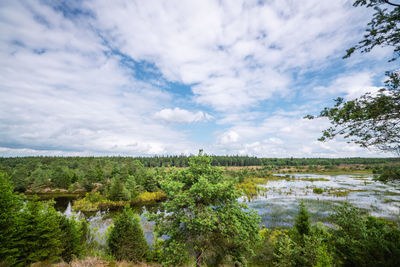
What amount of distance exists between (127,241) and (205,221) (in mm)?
9690

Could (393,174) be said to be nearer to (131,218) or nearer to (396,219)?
(131,218)

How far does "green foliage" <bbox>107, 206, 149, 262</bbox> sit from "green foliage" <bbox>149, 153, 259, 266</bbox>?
625 cm

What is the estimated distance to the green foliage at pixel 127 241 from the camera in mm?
13953

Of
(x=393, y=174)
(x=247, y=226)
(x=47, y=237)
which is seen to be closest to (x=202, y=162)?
(x=247, y=226)

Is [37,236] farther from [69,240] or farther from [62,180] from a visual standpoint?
[62,180]

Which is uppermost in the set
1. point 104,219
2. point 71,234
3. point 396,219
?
point 71,234

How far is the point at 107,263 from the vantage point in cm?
1155

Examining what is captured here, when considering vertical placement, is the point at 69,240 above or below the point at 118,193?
above

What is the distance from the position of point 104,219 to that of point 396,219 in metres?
49.7

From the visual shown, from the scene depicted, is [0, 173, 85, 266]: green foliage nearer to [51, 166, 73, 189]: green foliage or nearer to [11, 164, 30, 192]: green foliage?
[51, 166, 73, 189]: green foliage

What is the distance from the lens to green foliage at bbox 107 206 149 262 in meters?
14.0

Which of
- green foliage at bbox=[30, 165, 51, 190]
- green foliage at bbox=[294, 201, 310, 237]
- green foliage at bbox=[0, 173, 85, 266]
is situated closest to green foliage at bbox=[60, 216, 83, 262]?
green foliage at bbox=[0, 173, 85, 266]

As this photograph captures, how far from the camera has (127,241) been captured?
14125 millimetres

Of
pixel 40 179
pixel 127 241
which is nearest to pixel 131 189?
pixel 40 179
